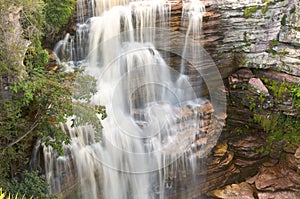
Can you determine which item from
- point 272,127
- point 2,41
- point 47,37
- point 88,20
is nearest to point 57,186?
point 2,41

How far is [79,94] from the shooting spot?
17.9ft

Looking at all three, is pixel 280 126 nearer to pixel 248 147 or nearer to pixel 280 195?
pixel 248 147

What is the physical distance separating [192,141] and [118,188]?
204cm

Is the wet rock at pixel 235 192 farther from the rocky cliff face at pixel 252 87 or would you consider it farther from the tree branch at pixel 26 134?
the tree branch at pixel 26 134

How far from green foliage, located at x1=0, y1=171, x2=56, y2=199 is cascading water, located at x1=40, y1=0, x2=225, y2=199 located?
0.72m

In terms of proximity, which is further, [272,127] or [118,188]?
[272,127]

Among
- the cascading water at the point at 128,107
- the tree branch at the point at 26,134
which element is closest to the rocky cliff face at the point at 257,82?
the cascading water at the point at 128,107

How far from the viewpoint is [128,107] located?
23.8 ft

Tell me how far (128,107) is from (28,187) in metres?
2.76

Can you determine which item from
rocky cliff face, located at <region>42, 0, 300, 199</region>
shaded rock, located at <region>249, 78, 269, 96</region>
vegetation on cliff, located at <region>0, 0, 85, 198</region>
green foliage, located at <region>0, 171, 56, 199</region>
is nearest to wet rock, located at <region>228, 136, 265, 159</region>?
rocky cliff face, located at <region>42, 0, 300, 199</region>

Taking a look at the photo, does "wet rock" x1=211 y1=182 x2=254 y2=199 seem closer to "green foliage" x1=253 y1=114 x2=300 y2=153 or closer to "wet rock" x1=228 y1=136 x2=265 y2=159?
"wet rock" x1=228 y1=136 x2=265 y2=159

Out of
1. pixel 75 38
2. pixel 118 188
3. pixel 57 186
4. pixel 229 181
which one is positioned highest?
pixel 75 38

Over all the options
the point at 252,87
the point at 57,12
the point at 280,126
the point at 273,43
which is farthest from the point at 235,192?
the point at 57,12

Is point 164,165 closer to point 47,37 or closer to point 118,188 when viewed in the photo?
point 118,188
